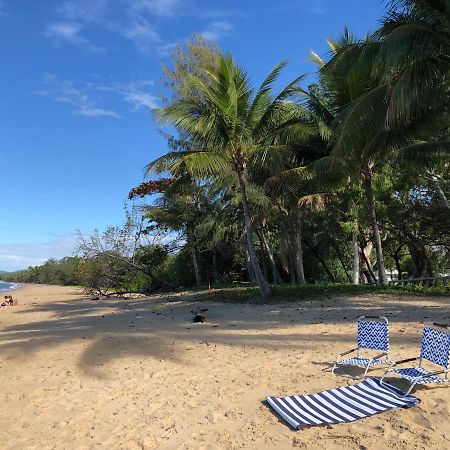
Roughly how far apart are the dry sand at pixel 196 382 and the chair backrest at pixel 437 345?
1.12 ft

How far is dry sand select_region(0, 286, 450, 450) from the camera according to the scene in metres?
4.41

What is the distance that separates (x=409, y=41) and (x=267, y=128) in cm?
582

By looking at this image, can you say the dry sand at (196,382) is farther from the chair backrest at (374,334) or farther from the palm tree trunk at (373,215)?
the palm tree trunk at (373,215)

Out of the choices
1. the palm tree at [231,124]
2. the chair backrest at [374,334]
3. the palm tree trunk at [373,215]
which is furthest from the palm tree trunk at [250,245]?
the chair backrest at [374,334]

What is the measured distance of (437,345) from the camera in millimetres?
5254

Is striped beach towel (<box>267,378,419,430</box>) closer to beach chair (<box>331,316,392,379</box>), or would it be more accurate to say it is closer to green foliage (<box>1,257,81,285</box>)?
beach chair (<box>331,316,392,379</box>)

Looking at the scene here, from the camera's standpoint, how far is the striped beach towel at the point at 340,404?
4500 mm

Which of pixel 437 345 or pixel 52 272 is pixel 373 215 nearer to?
pixel 437 345

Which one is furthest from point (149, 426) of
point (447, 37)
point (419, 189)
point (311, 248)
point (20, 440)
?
point (311, 248)

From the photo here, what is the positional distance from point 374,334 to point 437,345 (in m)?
1.03

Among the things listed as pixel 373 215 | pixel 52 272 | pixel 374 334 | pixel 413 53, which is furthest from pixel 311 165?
pixel 52 272

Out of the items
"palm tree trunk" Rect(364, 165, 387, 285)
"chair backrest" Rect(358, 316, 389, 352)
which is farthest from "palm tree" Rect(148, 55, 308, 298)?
"chair backrest" Rect(358, 316, 389, 352)

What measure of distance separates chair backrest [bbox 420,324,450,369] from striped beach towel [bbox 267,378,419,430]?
617 millimetres

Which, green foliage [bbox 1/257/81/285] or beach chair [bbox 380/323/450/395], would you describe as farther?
green foliage [bbox 1/257/81/285]
